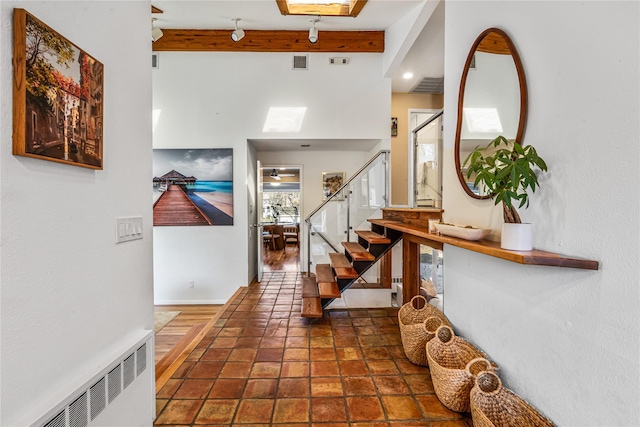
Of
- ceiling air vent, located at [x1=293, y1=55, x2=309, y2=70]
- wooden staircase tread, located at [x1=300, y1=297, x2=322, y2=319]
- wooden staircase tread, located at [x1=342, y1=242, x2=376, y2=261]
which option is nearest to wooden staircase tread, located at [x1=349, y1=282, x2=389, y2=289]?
wooden staircase tread, located at [x1=342, y1=242, x2=376, y2=261]

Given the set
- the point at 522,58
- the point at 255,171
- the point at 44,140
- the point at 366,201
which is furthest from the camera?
the point at 255,171

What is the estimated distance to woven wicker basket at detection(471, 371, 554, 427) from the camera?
1395 mm

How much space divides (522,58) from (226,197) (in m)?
3.75

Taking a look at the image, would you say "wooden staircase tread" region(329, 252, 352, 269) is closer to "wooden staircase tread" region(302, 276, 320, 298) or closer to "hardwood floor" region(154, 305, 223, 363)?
"wooden staircase tread" region(302, 276, 320, 298)

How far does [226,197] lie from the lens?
4.28m

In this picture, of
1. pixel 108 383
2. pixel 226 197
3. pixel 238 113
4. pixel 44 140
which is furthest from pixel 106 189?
pixel 238 113

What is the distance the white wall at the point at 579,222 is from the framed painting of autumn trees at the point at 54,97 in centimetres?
203

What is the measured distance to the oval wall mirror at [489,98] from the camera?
153 centimetres

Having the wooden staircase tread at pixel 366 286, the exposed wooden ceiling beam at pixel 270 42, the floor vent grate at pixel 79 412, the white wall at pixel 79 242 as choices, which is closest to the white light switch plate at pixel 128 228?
the white wall at pixel 79 242

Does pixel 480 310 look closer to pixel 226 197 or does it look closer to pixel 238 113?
pixel 226 197

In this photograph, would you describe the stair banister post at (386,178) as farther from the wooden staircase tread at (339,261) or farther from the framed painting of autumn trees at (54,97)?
the framed painting of autumn trees at (54,97)

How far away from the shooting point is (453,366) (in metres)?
1.88

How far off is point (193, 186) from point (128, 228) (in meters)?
2.93

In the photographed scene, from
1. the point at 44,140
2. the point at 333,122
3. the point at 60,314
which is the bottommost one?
the point at 60,314
